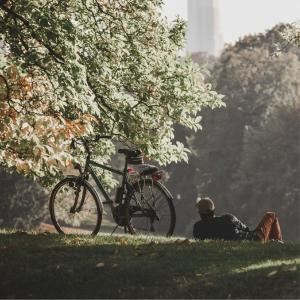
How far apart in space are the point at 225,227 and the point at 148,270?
3.06m

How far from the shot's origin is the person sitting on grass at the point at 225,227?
10.8 metres

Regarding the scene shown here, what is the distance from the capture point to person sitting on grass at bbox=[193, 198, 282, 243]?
424 inches

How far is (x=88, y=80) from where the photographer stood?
13.5m

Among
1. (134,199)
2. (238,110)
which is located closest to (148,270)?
(134,199)

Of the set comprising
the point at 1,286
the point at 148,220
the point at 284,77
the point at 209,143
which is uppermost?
the point at 284,77

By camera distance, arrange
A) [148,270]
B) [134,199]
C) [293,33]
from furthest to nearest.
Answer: [293,33]
[134,199]
[148,270]

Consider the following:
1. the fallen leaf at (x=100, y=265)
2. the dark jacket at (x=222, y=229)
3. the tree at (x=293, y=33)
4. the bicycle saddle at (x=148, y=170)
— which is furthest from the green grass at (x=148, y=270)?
the tree at (x=293, y=33)

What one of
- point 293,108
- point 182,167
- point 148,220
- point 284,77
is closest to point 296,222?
point 293,108

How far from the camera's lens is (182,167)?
67.0 meters

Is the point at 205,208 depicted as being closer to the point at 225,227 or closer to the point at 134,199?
the point at 225,227

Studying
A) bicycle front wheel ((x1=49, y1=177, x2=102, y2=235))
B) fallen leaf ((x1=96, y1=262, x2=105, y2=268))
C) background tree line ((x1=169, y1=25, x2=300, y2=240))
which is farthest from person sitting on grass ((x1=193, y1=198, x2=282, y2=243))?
background tree line ((x1=169, y1=25, x2=300, y2=240))

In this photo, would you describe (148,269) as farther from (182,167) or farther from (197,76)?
(182,167)

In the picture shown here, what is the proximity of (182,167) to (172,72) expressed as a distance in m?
53.0

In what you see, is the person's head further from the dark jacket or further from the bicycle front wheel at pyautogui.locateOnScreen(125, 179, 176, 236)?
the bicycle front wheel at pyautogui.locateOnScreen(125, 179, 176, 236)
